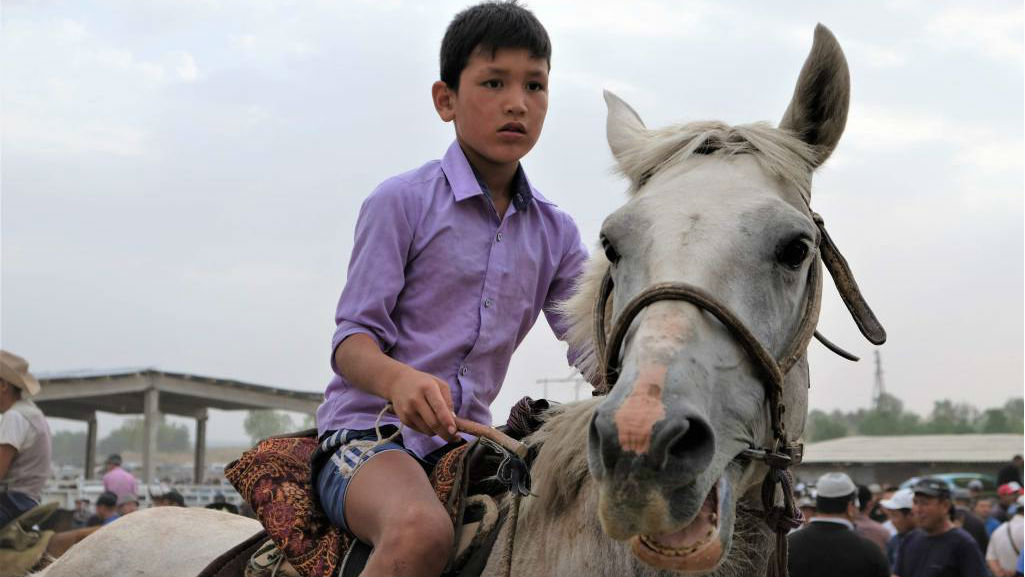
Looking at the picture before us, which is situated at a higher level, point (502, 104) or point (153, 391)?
point (502, 104)

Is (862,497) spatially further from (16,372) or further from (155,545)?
(155,545)

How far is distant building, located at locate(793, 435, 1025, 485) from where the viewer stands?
42.6 m

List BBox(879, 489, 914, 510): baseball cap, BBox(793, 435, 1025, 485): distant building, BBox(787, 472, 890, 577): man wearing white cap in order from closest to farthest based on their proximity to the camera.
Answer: BBox(787, 472, 890, 577): man wearing white cap → BBox(879, 489, 914, 510): baseball cap → BBox(793, 435, 1025, 485): distant building

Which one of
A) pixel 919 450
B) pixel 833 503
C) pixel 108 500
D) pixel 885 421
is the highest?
pixel 833 503

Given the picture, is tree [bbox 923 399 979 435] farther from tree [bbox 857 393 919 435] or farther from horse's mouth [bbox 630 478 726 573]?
horse's mouth [bbox 630 478 726 573]

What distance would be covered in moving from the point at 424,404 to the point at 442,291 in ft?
1.86

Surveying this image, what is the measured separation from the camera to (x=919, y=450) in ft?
168

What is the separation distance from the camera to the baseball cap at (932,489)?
28.8ft

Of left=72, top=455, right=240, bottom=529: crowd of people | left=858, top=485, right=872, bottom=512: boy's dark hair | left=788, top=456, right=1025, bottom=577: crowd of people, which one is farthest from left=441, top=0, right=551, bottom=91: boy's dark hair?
left=858, top=485, right=872, bottom=512: boy's dark hair

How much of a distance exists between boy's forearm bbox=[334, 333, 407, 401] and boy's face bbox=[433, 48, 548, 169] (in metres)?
0.76

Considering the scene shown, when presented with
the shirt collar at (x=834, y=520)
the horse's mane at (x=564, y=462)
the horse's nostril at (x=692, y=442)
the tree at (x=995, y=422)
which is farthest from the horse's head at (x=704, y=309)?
the tree at (x=995, y=422)

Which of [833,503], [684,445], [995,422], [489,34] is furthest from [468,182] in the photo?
[995,422]

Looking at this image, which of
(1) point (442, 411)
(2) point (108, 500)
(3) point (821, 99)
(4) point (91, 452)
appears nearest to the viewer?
(1) point (442, 411)

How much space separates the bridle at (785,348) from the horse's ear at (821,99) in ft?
0.97
